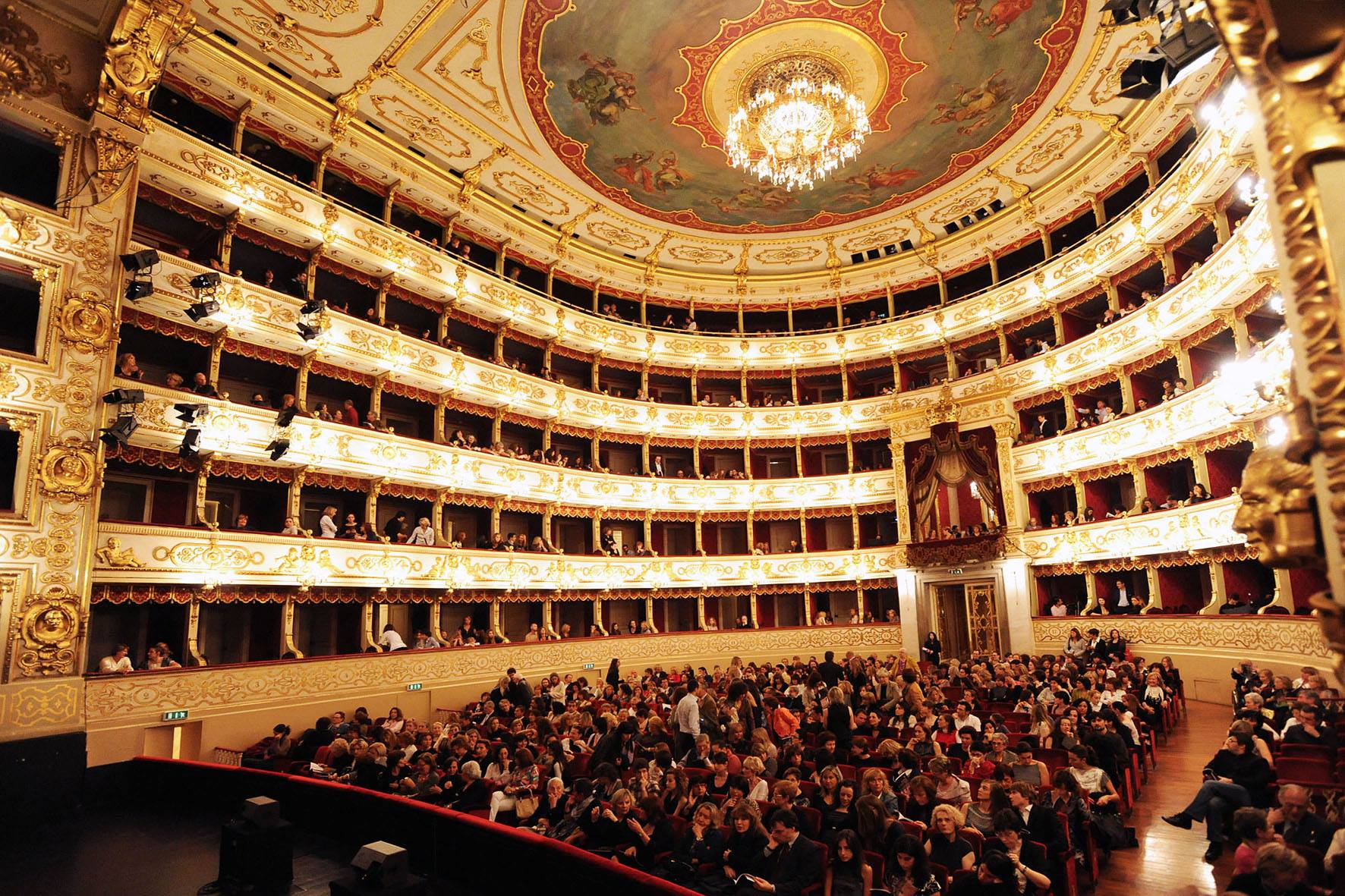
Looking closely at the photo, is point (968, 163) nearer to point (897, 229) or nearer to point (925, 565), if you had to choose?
point (897, 229)

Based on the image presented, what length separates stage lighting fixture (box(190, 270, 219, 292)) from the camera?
11.6 meters

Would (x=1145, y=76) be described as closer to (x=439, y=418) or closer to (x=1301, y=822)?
(x=1301, y=822)

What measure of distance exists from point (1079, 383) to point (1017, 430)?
75.1 inches

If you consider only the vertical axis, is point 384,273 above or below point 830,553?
above

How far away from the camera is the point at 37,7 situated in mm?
9227

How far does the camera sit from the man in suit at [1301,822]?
15.3 feet

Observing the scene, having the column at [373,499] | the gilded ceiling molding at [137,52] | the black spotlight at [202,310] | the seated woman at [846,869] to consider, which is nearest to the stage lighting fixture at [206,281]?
the black spotlight at [202,310]

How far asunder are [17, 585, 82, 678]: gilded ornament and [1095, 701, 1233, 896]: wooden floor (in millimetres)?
10826

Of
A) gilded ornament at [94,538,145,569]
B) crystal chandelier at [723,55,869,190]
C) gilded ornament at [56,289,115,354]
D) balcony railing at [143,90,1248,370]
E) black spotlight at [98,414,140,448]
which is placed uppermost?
crystal chandelier at [723,55,869,190]

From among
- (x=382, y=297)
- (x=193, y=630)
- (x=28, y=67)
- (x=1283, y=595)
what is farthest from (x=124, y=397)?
(x=1283, y=595)

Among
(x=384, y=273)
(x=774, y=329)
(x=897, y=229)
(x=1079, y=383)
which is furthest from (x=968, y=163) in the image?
(x=384, y=273)

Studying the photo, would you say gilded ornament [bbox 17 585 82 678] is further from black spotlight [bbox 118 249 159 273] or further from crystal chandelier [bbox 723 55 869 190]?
crystal chandelier [bbox 723 55 869 190]

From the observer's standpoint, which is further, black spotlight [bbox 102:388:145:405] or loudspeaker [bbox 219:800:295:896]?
black spotlight [bbox 102:388:145:405]

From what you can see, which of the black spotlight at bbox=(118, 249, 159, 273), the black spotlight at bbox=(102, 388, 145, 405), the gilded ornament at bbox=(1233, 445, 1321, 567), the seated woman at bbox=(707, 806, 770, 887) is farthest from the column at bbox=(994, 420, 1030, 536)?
the gilded ornament at bbox=(1233, 445, 1321, 567)
